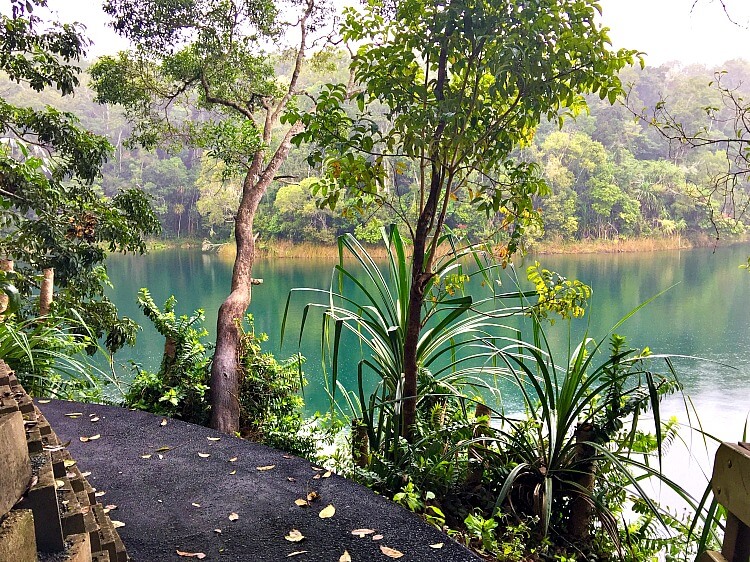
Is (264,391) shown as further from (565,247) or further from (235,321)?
→ (565,247)

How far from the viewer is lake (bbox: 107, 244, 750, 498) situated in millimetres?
6605

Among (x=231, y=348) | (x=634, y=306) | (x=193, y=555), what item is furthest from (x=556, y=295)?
(x=634, y=306)

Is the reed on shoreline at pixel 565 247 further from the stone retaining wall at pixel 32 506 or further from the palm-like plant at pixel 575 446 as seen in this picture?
the stone retaining wall at pixel 32 506

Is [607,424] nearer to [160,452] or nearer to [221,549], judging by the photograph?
[221,549]

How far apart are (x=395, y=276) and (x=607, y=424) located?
2.87ft

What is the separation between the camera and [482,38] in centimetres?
183

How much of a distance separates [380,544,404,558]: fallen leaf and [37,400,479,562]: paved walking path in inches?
0.5

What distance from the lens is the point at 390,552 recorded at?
155 centimetres

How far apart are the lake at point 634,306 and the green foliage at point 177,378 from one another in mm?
1972

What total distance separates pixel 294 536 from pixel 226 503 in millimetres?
283

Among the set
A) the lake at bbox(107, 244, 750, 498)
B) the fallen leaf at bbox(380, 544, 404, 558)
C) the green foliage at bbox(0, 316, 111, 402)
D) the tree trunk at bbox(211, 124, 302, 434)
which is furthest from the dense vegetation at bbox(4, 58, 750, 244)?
the fallen leaf at bbox(380, 544, 404, 558)

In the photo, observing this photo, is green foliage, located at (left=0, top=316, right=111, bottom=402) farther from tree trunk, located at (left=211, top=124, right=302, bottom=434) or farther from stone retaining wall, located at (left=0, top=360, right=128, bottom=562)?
stone retaining wall, located at (left=0, top=360, right=128, bottom=562)

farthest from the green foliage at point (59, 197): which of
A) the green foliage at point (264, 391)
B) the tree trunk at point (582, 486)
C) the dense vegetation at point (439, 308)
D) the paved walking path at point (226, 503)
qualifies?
the tree trunk at point (582, 486)

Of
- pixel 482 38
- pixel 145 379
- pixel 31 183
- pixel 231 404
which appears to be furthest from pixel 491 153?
pixel 31 183
